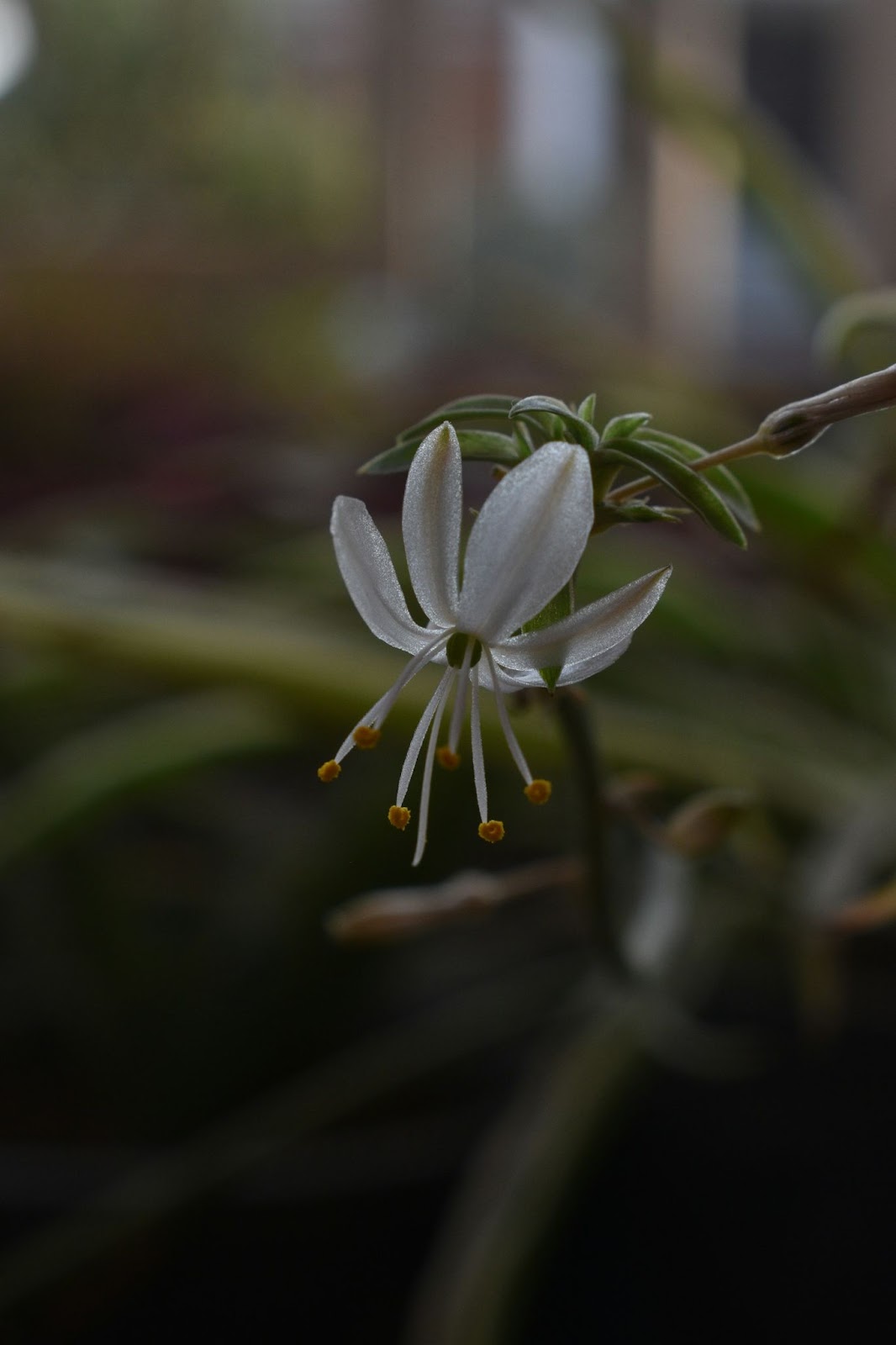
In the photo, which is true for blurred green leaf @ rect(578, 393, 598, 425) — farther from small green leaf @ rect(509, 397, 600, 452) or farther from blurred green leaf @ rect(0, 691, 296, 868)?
blurred green leaf @ rect(0, 691, 296, 868)

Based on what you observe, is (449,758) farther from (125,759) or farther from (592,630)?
(125,759)

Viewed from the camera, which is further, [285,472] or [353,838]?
[285,472]

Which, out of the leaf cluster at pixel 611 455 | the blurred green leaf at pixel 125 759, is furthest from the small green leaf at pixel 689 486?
the blurred green leaf at pixel 125 759

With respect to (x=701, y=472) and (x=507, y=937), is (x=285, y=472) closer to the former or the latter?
(x=507, y=937)

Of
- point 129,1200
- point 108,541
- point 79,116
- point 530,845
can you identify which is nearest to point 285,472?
point 108,541

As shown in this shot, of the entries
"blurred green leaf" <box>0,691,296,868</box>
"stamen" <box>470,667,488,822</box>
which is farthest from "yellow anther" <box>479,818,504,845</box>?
"blurred green leaf" <box>0,691,296,868</box>
